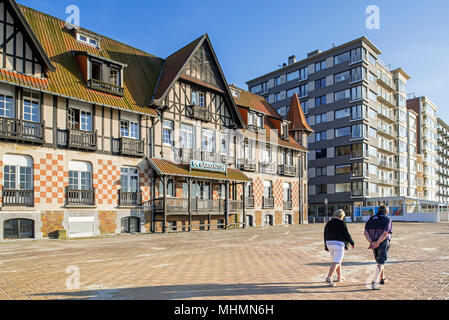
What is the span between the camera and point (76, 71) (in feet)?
74.2

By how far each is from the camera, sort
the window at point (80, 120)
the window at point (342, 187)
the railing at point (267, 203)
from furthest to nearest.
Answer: the window at point (342, 187) < the railing at point (267, 203) < the window at point (80, 120)

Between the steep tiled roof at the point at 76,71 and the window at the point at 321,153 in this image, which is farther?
the window at the point at 321,153

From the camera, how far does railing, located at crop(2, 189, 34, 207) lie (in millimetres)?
18370

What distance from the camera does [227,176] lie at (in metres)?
28.2

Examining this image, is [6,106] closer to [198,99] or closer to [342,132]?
[198,99]

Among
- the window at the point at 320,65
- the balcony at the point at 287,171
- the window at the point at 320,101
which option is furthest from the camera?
the window at the point at 320,65

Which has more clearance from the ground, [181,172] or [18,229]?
[181,172]

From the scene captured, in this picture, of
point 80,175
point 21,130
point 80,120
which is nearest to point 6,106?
point 21,130

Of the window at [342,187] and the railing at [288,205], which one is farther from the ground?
the window at [342,187]

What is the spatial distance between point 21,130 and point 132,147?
6.49m

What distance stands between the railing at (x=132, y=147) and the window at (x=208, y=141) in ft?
18.6

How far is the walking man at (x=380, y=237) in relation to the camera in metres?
7.78

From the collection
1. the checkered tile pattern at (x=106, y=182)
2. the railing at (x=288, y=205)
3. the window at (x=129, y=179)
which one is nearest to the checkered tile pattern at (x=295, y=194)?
the railing at (x=288, y=205)

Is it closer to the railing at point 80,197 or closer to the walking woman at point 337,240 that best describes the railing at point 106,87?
the railing at point 80,197
